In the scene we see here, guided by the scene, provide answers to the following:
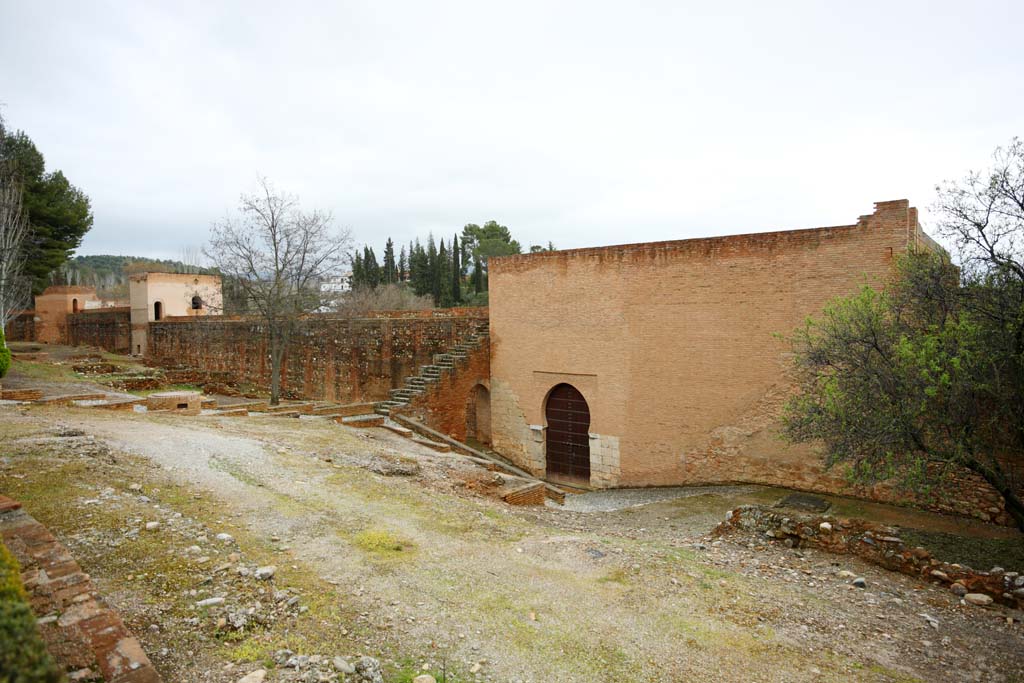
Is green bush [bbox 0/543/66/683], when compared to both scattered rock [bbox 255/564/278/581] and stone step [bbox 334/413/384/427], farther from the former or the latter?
stone step [bbox 334/413/384/427]

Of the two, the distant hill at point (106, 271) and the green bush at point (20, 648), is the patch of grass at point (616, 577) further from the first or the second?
the distant hill at point (106, 271)

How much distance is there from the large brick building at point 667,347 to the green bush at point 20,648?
12060mm

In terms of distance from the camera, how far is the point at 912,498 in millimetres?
10094

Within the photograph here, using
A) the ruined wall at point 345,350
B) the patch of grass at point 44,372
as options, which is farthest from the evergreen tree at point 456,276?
the patch of grass at point 44,372

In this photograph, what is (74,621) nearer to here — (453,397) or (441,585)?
(441,585)

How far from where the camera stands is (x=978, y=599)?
6402 millimetres

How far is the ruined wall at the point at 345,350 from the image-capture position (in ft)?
61.4

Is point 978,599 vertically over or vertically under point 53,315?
under

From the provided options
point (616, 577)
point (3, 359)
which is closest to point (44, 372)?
point (3, 359)

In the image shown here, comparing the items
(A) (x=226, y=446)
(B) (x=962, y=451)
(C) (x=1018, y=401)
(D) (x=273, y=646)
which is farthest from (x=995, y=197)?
(A) (x=226, y=446)

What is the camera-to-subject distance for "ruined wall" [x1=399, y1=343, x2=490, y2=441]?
15.9m

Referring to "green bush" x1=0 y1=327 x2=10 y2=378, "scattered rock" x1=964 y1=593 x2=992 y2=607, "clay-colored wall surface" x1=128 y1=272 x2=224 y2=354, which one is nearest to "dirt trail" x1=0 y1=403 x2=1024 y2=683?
"scattered rock" x1=964 y1=593 x2=992 y2=607

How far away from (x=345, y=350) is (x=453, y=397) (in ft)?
21.2

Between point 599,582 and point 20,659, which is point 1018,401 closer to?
point 599,582
